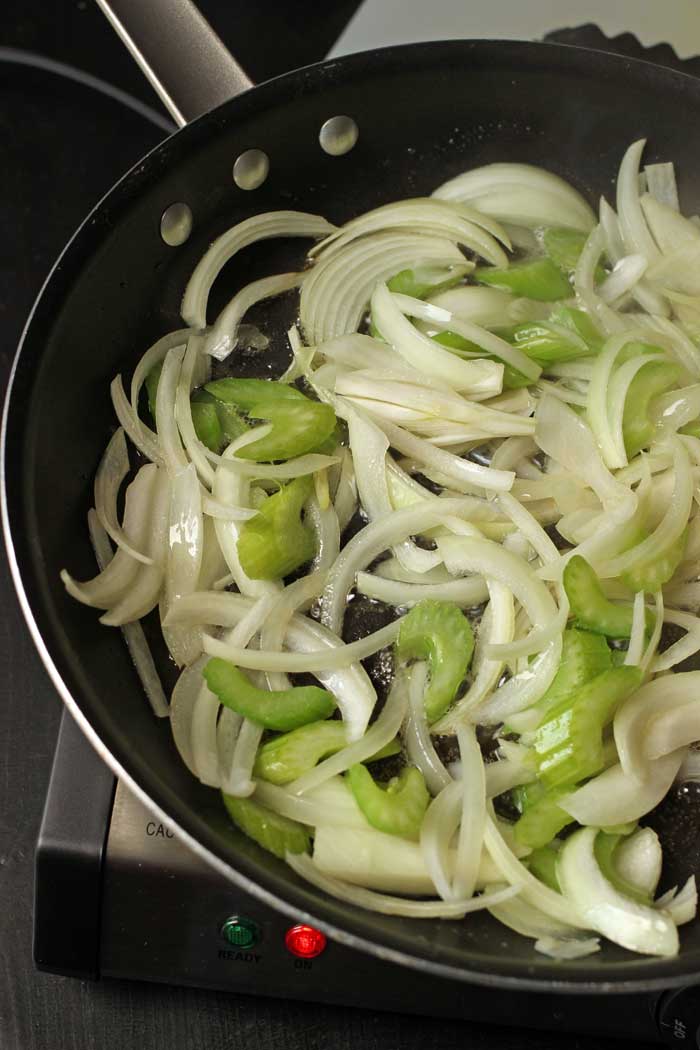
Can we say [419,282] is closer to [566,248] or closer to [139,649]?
[566,248]

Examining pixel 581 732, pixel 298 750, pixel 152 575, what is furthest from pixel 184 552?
pixel 581 732

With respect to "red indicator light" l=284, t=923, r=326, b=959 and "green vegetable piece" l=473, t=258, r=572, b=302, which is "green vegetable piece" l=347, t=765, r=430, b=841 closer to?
"red indicator light" l=284, t=923, r=326, b=959

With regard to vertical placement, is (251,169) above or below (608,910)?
above

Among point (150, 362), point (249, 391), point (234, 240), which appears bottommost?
point (249, 391)

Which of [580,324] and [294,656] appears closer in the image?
[294,656]

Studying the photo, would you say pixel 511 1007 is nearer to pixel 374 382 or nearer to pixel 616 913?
pixel 616 913

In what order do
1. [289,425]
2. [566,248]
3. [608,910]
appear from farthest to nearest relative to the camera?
1. [566,248]
2. [289,425]
3. [608,910]

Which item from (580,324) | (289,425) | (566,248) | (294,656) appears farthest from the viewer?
(566,248)

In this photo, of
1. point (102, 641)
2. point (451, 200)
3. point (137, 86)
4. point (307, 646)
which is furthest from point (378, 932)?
point (137, 86)
